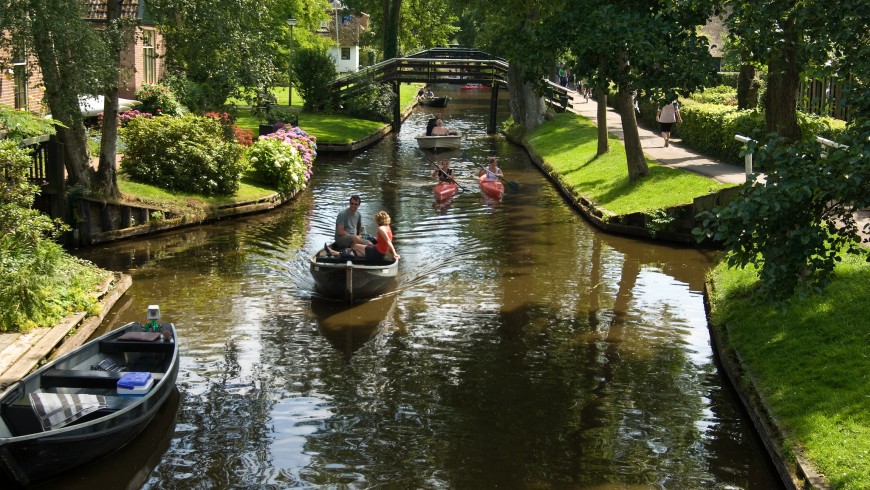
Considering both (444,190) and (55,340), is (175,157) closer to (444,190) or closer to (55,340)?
(444,190)

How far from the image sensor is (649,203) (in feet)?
81.8

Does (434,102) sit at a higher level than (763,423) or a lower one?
higher

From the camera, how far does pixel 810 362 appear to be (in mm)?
13188

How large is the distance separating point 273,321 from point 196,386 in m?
3.24

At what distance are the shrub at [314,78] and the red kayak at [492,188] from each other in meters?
21.8

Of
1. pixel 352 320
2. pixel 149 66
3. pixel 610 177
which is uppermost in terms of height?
pixel 149 66

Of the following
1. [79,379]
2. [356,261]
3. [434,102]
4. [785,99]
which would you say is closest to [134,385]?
[79,379]

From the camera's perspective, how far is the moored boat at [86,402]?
10641mm

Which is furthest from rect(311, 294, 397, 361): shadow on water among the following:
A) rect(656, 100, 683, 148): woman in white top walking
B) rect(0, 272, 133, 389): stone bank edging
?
rect(656, 100, 683, 148): woman in white top walking

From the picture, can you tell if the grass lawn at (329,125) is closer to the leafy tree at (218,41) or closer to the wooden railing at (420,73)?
the wooden railing at (420,73)

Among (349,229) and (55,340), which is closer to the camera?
(55,340)

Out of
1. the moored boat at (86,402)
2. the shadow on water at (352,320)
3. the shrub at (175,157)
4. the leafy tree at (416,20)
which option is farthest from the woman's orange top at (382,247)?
the leafy tree at (416,20)

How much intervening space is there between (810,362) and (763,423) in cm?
159

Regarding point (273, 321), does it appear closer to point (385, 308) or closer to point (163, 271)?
point (385, 308)
